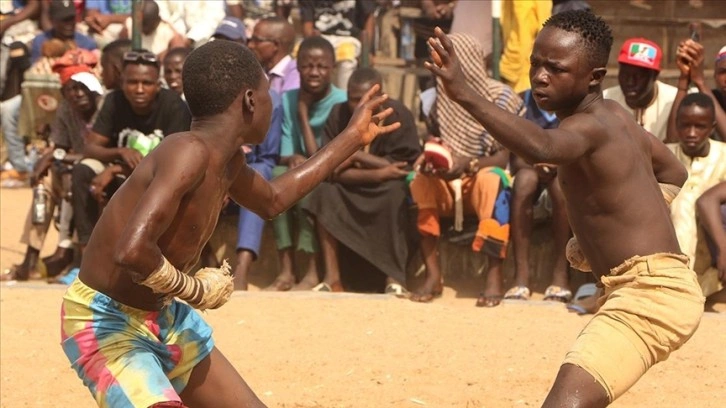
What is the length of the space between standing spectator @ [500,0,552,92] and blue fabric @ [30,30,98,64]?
3.93m

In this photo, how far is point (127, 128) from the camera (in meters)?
8.77

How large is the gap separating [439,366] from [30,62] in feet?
20.9

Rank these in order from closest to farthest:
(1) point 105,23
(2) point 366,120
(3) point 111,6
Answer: (2) point 366,120, (1) point 105,23, (3) point 111,6

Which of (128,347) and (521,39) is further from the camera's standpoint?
(521,39)

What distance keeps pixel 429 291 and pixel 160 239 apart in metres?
4.34

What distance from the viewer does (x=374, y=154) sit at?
8820mm

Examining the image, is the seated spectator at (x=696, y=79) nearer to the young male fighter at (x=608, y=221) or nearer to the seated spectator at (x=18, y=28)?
the young male fighter at (x=608, y=221)

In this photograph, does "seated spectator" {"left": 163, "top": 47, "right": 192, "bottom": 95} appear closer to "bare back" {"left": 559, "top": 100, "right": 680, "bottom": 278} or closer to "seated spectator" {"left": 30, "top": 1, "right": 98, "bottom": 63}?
"seated spectator" {"left": 30, "top": 1, "right": 98, "bottom": 63}

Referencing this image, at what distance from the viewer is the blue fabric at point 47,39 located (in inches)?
446

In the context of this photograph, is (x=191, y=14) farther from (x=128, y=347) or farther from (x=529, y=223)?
(x=128, y=347)

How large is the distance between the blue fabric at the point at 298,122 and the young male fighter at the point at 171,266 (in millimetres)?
4654

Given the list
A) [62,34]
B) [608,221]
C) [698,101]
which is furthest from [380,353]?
[62,34]

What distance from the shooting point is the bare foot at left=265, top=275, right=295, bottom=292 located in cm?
873

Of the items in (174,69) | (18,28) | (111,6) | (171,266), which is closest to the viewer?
(171,266)
